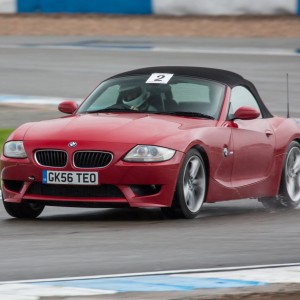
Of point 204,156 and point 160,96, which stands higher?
point 160,96

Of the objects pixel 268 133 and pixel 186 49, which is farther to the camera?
pixel 186 49

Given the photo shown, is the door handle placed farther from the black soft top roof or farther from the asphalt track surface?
the asphalt track surface

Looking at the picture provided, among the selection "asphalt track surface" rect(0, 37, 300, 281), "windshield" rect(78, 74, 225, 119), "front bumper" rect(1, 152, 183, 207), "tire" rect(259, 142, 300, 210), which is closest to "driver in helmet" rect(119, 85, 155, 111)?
"windshield" rect(78, 74, 225, 119)

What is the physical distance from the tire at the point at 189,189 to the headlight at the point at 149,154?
169 millimetres

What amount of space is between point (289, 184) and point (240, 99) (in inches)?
36.5

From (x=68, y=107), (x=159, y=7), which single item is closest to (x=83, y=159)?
(x=68, y=107)

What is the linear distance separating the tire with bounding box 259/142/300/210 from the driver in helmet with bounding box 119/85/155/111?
59.0 inches

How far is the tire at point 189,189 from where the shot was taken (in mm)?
9781

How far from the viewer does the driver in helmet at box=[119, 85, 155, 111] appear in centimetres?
1065

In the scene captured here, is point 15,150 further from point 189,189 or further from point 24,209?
point 189,189

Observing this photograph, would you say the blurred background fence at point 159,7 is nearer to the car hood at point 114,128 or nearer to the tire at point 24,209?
the car hood at point 114,128

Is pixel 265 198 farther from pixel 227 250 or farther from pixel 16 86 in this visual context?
pixel 16 86

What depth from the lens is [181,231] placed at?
9.27m

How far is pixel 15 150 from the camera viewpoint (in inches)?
392
